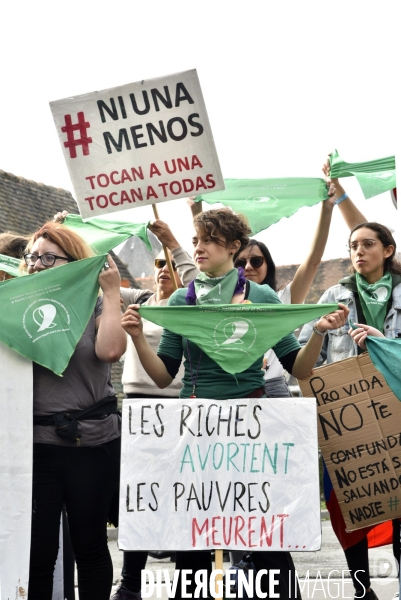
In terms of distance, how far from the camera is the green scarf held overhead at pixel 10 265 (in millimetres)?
4844

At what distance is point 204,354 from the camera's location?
4.43 m

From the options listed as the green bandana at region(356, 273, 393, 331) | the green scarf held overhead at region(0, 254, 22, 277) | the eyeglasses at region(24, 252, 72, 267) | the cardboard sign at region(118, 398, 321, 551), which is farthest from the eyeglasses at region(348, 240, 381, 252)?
the green scarf held overhead at region(0, 254, 22, 277)

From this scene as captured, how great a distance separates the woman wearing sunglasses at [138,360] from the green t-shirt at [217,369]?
2.22 feet

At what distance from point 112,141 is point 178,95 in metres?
0.44

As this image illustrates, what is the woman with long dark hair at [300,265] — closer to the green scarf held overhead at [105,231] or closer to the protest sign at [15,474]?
the green scarf held overhead at [105,231]

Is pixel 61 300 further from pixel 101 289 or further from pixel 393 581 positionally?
pixel 393 581

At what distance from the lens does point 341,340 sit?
17.0 feet

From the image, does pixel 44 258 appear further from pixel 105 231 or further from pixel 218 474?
pixel 218 474

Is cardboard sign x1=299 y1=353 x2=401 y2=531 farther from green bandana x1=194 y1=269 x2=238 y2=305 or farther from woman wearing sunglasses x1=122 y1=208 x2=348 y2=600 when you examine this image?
green bandana x1=194 y1=269 x2=238 y2=305

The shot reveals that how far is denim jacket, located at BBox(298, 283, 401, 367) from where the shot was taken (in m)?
5.01

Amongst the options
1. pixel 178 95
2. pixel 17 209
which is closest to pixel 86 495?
pixel 178 95

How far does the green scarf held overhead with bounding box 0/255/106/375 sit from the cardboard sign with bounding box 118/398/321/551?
1.68 feet

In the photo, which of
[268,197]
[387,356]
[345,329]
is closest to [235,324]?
[387,356]

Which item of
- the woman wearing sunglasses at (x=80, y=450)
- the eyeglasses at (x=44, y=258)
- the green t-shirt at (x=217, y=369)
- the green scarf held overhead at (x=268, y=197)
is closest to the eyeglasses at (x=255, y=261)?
the green scarf held overhead at (x=268, y=197)
